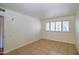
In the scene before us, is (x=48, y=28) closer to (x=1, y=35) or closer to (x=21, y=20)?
(x=21, y=20)

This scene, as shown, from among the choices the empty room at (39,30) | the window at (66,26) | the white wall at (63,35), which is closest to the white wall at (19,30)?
the empty room at (39,30)

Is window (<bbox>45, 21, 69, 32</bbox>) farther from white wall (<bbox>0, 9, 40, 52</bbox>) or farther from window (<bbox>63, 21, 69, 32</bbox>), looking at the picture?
white wall (<bbox>0, 9, 40, 52</bbox>)

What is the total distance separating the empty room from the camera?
1.92 metres

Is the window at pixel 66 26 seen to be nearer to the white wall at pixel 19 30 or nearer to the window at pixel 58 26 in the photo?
the window at pixel 58 26

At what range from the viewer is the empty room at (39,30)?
192 centimetres

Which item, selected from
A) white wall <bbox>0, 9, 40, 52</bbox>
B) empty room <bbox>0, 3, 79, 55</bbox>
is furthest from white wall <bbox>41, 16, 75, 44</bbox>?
white wall <bbox>0, 9, 40, 52</bbox>

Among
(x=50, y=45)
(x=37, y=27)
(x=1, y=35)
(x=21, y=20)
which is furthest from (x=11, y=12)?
(x=50, y=45)

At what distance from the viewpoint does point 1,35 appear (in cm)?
194

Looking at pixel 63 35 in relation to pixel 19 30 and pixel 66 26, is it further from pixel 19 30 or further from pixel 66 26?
pixel 19 30

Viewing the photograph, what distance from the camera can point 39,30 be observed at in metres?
2.08

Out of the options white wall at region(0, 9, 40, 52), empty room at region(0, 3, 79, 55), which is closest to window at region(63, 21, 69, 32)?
empty room at region(0, 3, 79, 55)

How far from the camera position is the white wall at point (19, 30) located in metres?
1.96

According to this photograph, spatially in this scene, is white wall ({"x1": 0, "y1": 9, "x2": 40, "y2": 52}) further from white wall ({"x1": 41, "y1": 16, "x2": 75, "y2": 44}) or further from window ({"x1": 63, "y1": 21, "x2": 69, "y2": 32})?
window ({"x1": 63, "y1": 21, "x2": 69, "y2": 32})

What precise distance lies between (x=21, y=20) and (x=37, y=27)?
0.43 meters
